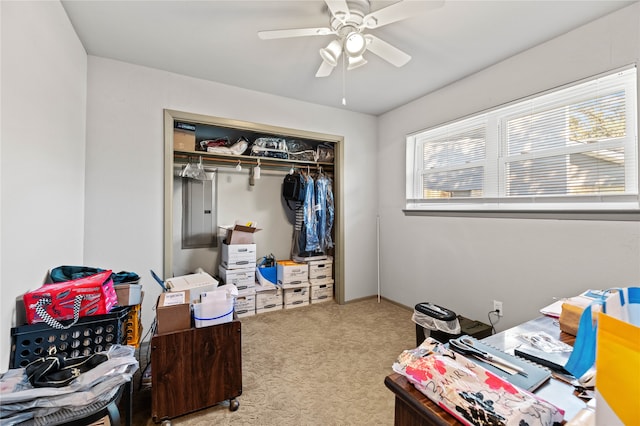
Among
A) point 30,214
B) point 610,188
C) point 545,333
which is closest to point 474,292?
point 610,188

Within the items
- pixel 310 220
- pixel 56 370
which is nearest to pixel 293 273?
pixel 310 220

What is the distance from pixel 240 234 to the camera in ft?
10.7

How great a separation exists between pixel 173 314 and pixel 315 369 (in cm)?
119

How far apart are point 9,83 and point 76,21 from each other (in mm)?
1111

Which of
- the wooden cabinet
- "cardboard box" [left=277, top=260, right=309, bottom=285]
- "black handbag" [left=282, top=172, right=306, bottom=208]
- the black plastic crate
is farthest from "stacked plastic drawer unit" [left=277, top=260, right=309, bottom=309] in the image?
the black plastic crate

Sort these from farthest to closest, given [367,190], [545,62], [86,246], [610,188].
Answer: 1. [367,190]
2. [86,246]
3. [545,62]
4. [610,188]

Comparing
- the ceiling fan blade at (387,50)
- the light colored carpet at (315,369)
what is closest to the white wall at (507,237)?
the light colored carpet at (315,369)

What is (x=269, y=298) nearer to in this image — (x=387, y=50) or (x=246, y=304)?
(x=246, y=304)

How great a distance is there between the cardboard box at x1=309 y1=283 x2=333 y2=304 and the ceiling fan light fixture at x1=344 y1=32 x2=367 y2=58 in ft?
9.11

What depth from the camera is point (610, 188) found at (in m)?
1.91

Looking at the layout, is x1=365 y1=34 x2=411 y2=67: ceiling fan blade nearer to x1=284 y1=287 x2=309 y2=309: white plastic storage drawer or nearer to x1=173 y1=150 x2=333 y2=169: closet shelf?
x1=173 y1=150 x2=333 y2=169: closet shelf

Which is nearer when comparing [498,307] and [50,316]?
[50,316]

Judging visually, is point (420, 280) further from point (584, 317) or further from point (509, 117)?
point (584, 317)

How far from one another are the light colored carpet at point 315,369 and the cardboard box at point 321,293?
9.0 inches
